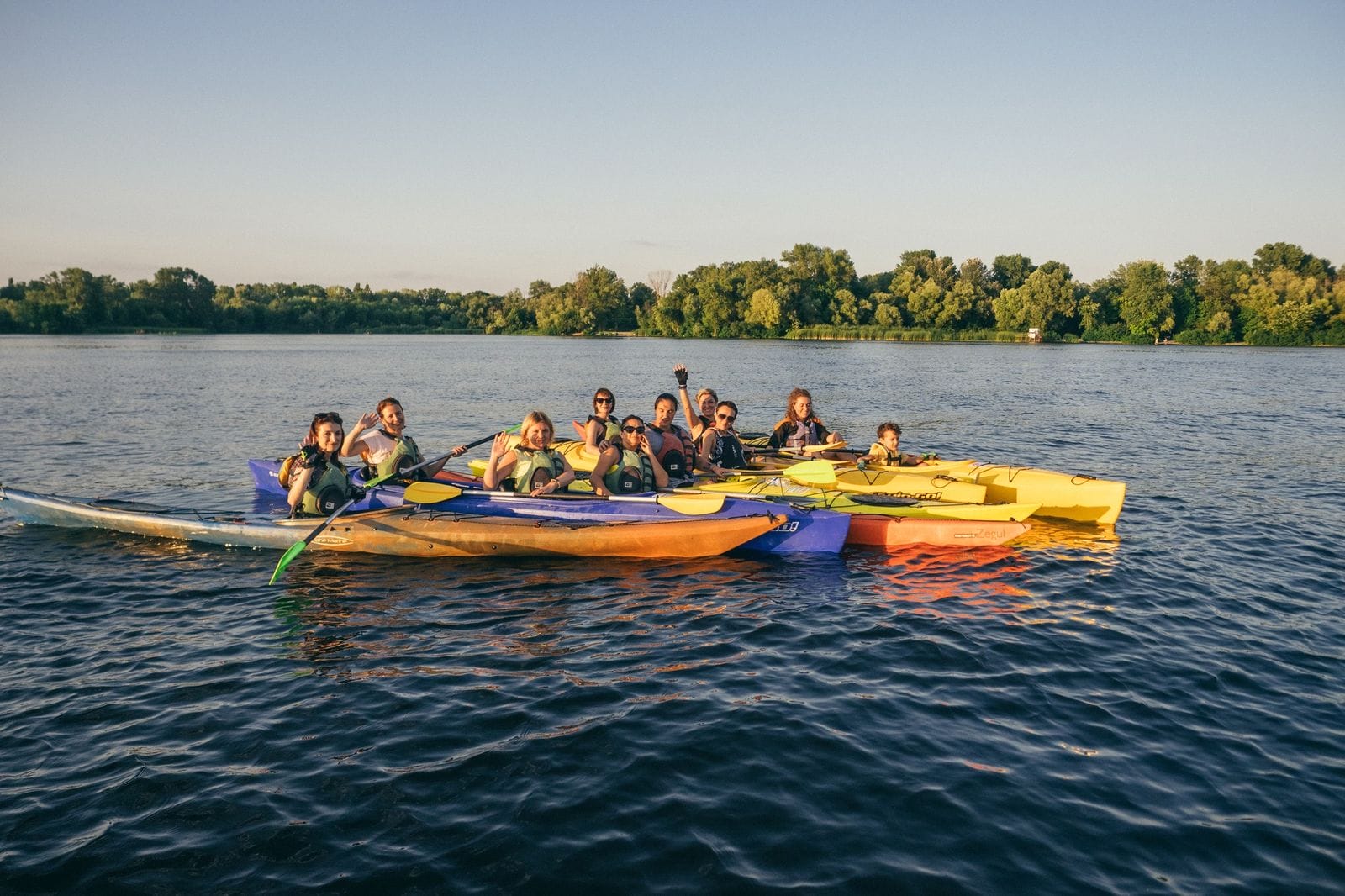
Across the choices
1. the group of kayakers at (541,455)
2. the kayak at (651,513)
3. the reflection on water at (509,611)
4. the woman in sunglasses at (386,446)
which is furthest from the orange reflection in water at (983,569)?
the woman in sunglasses at (386,446)

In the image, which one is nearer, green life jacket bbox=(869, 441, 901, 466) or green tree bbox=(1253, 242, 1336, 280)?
green life jacket bbox=(869, 441, 901, 466)

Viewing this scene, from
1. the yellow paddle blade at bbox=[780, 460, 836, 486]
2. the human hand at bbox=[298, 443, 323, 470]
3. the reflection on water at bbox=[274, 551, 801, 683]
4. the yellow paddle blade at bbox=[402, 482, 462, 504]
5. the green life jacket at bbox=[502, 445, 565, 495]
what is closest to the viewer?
the reflection on water at bbox=[274, 551, 801, 683]

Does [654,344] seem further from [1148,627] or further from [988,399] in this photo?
[1148,627]

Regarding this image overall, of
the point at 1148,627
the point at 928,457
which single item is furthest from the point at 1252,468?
the point at 1148,627

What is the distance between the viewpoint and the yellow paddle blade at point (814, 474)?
12.0m

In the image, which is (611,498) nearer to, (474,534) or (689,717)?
(474,534)

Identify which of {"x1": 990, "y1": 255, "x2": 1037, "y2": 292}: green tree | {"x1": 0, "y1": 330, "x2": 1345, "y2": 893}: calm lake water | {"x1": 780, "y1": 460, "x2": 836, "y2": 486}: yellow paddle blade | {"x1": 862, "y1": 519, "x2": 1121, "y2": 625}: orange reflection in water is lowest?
{"x1": 0, "y1": 330, "x2": 1345, "y2": 893}: calm lake water

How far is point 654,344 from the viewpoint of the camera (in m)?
88.1

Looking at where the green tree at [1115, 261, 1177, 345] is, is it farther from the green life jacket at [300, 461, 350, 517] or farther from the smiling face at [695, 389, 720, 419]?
the green life jacket at [300, 461, 350, 517]

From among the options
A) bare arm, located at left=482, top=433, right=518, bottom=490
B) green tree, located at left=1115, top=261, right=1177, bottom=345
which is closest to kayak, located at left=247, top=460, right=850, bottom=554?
bare arm, located at left=482, top=433, right=518, bottom=490

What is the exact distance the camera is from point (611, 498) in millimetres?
10859

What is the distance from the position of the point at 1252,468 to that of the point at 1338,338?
75.6 meters

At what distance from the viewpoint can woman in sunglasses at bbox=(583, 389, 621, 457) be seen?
11602 mm

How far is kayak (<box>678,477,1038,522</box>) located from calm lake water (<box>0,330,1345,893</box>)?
0.59m
